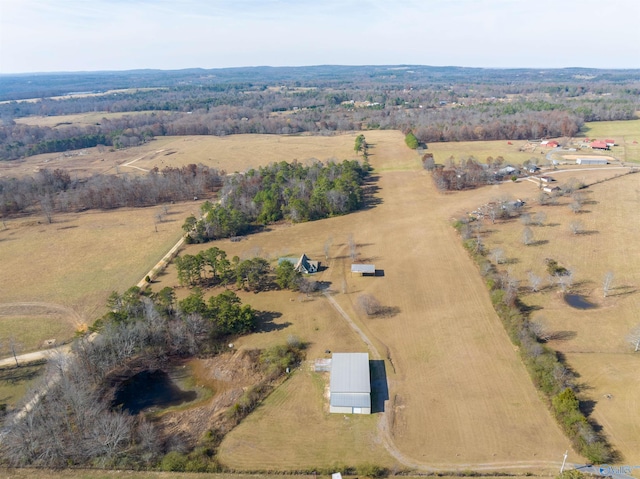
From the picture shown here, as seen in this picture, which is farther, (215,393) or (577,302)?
(577,302)

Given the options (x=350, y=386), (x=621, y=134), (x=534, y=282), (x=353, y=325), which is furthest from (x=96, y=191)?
(x=621, y=134)

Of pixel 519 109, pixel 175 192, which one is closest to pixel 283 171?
pixel 175 192

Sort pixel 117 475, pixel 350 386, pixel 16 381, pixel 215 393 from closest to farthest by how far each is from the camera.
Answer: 1. pixel 117 475
2. pixel 350 386
3. pixel 215 393
4. pixel 16 381

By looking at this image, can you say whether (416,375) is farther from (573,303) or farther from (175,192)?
(175,192)

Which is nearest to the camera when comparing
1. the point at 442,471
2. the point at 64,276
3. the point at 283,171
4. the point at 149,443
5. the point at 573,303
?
the point at 442,471

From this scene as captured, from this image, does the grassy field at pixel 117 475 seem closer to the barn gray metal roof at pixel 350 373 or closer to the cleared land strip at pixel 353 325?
the barn gray metal roof at pixel 350 373

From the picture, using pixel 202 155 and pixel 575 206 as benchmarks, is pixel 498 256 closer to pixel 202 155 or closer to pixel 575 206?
pixel 575 206
